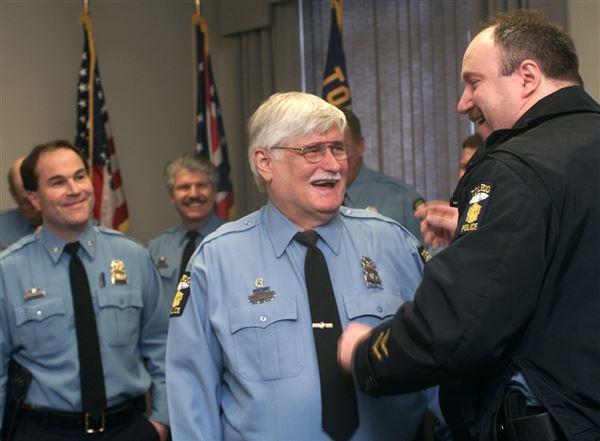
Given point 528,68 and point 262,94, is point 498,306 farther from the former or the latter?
point 262,94

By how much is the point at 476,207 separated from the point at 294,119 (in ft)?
2.44

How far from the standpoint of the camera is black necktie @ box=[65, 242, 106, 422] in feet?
9.51

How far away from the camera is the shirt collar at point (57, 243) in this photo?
308cm

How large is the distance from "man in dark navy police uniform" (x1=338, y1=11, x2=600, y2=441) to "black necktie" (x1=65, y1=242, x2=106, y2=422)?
4.99 feet

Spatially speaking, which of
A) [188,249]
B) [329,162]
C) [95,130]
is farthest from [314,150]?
[95,130]

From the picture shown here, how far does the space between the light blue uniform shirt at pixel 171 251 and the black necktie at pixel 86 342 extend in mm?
1125

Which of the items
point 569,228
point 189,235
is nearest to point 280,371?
point 569,228

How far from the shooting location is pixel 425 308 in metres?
1.61

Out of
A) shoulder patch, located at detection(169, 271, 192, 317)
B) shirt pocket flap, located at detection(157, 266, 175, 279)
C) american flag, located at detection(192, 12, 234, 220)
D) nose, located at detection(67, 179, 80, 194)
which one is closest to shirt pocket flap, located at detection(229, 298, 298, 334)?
shoulder patch, located at detection(169, 271, 192, 317)

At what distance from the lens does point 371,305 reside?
2133 mm

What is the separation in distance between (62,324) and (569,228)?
6.67 feet

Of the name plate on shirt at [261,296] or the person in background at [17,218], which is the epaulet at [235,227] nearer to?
the name plate on shirt at [261,296]

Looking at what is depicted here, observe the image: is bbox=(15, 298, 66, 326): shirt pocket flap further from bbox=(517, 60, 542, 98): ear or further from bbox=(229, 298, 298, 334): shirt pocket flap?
bbox=(517, 60, 542, 98): ear

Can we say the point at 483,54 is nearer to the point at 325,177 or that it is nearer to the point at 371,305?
the point at 325,177
